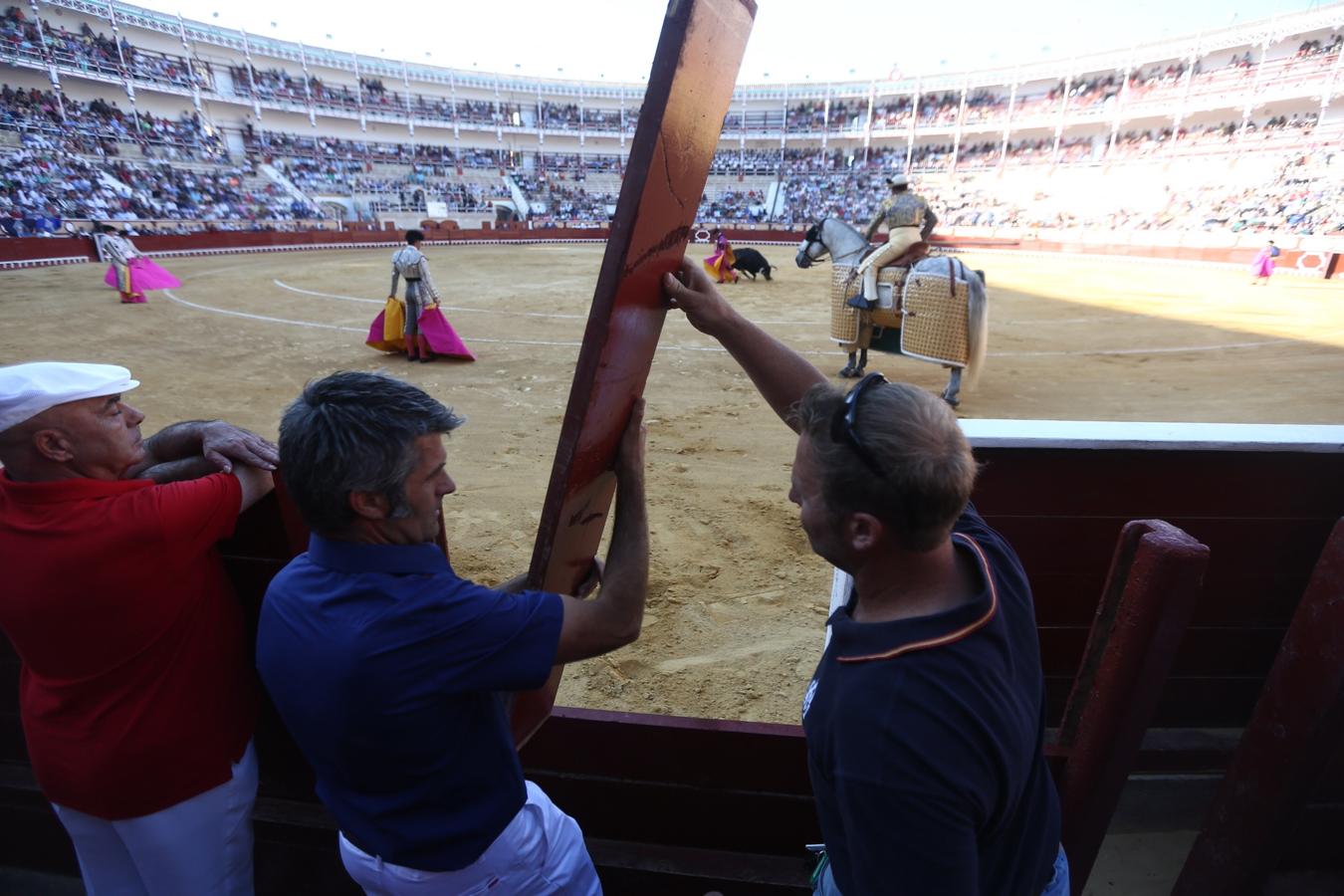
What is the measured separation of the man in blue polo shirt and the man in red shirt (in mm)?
372

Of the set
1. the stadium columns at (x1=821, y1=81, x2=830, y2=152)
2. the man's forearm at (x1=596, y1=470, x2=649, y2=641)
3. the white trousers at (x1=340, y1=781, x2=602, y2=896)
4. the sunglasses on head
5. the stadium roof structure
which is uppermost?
the stadium roof structure

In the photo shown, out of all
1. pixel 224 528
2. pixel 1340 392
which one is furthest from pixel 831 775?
pixel 1340 392

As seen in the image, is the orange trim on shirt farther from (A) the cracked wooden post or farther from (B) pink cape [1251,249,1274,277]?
(B) pink cape [1251,249,1274,277]

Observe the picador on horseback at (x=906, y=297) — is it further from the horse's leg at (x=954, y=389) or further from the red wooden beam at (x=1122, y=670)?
the red wooden beam at (x=1122, y=670)

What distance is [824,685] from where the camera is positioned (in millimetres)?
972

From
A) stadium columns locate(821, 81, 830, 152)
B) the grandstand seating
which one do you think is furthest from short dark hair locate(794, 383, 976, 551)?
stadium columns locate(821, 81, 830, 152)

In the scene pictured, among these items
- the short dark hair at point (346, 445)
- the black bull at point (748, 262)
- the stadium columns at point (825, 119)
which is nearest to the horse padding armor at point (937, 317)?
the short dark hair at point (346, 445)

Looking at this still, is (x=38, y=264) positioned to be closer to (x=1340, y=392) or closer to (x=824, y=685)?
(x=824, y=685)

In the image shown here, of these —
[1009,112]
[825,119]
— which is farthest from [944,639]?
[825,119]

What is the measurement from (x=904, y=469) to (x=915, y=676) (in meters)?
0.26

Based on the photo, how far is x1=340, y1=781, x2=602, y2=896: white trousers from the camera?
1.22 meters

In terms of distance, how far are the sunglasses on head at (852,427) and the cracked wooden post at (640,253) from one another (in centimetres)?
34

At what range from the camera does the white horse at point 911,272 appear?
663 cm

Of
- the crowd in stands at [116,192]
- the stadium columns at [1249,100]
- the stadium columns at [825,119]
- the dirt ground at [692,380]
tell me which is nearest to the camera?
the dirt ground at [692,380]
